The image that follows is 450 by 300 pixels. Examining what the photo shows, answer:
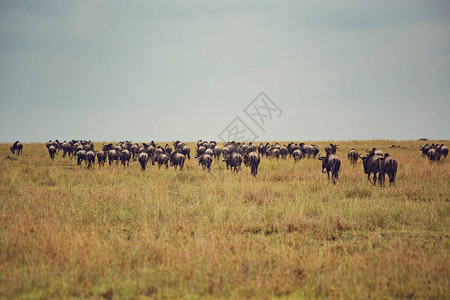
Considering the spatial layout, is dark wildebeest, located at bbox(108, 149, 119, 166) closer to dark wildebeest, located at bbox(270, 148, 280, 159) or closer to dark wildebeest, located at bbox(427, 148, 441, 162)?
dark wildebeest, located at bbox(270, 148, 280, 159)

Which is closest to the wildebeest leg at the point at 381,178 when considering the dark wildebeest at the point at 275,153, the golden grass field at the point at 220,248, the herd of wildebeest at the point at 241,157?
the herd of wildebeest at the point at 241,157

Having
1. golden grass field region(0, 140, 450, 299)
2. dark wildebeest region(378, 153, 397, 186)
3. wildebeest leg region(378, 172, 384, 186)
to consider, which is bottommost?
golden grass field region(0, 140, 450, 299)

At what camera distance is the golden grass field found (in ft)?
16.3

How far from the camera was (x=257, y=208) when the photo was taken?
33.0 ft

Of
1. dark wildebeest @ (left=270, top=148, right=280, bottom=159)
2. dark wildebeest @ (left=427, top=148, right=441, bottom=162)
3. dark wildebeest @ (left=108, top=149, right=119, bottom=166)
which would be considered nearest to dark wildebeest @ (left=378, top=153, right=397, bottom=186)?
dark wildebeest @ (left=427, top=148, right=441, bottom=162)

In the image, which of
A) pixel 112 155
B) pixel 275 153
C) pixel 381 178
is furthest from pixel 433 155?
pixel 112 155

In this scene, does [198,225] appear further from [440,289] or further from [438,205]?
[438,205]

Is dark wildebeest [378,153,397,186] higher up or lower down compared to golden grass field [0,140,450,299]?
higher up

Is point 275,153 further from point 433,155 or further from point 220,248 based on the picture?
point 220,248

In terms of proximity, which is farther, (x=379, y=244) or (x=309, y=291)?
(x=379, y=244)

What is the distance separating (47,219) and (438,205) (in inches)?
447

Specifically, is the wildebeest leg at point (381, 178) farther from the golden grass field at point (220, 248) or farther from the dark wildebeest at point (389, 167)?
the golden grass field at point (220, 248)

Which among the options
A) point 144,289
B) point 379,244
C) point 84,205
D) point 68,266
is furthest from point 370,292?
point 84,205

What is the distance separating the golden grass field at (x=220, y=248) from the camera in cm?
496
